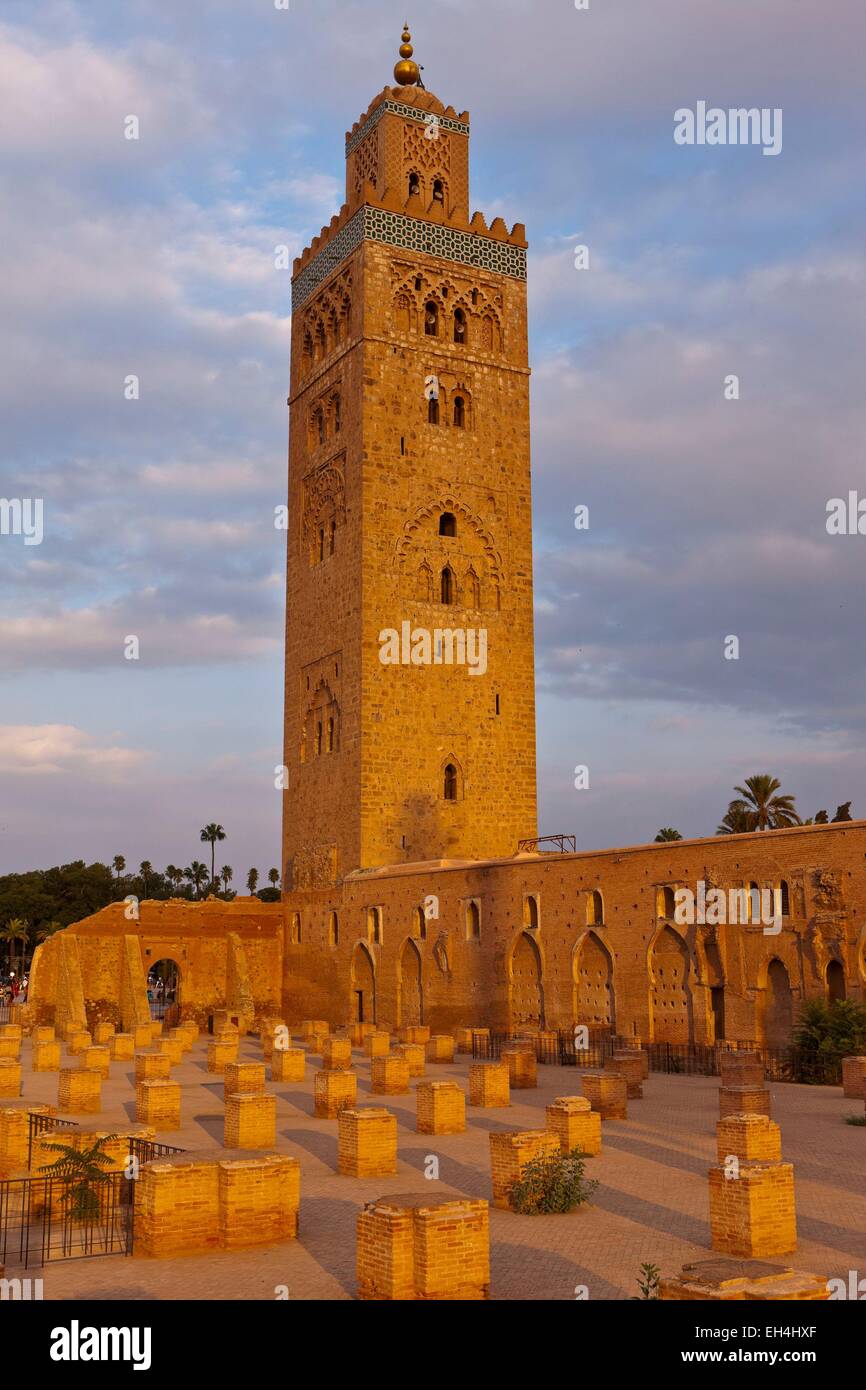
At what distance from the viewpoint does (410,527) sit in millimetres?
36094

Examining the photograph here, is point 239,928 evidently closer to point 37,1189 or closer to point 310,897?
point 310,897

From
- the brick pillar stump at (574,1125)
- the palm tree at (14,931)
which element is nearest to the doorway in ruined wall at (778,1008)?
the brick pillar stump at (574,1125)

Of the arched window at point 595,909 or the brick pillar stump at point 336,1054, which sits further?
the arched window at point 595,909

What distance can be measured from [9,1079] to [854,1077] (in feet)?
41.3

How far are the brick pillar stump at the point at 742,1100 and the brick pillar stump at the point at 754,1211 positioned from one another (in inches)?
231

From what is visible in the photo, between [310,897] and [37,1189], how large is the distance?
25556 mm

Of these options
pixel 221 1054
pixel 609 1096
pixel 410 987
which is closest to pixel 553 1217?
pixel 609 1096

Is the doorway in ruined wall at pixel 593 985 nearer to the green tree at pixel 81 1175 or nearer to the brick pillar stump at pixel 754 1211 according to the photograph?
the green tree at pixel 81 1175

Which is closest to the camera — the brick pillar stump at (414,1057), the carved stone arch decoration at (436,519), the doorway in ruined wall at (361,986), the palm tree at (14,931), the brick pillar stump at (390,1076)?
the brick pillar stump at (390,1076)

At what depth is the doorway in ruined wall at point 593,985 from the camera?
78.7 feet

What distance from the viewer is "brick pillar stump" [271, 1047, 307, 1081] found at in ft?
69.9

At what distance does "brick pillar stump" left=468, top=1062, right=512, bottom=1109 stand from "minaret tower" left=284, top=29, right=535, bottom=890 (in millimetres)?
16487
